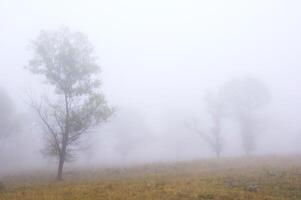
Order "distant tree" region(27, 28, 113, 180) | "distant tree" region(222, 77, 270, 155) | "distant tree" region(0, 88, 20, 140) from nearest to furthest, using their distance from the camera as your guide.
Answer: "distant tree" region(27, 28, 113, 180) → "distant tree" region(222, 77, 270, 155) → "distant tree" region(0, 88, 20, 140)

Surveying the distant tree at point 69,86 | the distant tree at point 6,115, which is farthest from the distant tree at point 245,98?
the distant tree at point 6,115

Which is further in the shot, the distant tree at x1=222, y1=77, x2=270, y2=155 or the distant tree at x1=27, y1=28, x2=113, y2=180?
the distant tree at x1=222, y1=77, x2=270, y2=155

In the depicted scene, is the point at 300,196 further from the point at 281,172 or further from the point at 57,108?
the point at 57,108

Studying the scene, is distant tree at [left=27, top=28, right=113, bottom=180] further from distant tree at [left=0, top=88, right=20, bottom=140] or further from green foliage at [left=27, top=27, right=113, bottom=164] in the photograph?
distant tree at [left=0, top=88, right=20, bottom=140]

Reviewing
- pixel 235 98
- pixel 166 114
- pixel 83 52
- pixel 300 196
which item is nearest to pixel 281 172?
pixel 300 196

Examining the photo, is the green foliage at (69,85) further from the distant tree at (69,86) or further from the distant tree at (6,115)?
the distant tree at (6,115)

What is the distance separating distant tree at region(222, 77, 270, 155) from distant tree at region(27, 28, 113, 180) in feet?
112

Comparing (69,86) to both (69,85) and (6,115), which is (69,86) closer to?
(69,85)

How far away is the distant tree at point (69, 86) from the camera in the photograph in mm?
30953

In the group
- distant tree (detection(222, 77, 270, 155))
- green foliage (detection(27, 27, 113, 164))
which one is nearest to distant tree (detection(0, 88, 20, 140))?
green foliage (detection(27, 27, 113, 164))

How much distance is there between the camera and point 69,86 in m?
31.9

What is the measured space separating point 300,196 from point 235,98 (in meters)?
44.3

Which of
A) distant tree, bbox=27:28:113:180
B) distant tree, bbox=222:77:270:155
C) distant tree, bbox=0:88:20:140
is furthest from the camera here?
distant tree, bbox=0:88:20:140

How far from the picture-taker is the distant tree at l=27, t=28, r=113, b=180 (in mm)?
30953
